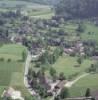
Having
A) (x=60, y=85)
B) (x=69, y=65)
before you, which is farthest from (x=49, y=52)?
(x=60, y=85)

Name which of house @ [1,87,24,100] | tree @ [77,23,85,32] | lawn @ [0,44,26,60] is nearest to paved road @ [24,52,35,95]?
lawn @ [0,44,26,60]

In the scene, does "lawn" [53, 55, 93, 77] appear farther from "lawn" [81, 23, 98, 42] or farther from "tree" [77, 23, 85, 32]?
"tree" [77, 23, 85, 32]

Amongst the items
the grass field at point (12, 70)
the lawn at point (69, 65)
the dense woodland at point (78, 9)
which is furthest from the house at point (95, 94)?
the dense woodland at point (78, 9)

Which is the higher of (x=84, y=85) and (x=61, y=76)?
(x=61, y=76)

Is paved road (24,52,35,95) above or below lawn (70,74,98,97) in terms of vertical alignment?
above

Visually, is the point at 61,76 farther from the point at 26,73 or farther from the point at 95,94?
the point at 95,94

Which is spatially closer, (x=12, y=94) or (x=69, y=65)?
(x=12, y=94)

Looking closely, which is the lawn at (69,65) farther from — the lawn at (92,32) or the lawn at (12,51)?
the lawn at (92,32)

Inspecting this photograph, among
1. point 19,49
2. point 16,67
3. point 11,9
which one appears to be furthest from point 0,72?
point 11,9
